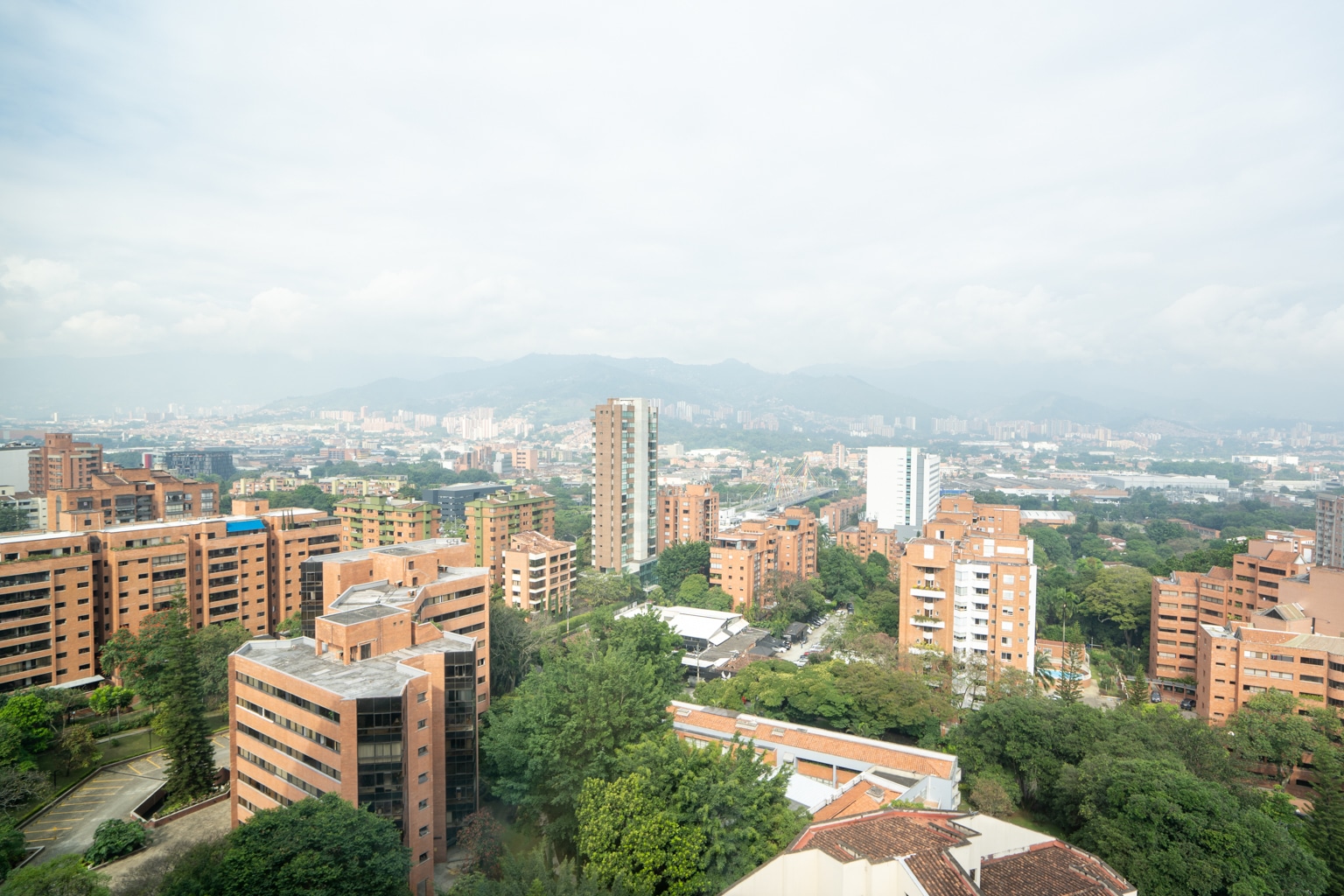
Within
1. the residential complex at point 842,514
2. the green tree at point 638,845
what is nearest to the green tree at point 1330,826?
the green tree at point 638,845

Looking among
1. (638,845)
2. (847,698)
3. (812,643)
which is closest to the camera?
(638,845)

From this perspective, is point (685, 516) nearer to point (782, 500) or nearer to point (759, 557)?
point (759, 557)

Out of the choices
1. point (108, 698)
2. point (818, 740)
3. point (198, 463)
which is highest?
point (198, 463)

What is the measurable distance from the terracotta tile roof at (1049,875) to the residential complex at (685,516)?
2307cm

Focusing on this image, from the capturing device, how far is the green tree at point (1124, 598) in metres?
20.1

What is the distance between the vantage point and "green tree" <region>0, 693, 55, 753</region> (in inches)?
466

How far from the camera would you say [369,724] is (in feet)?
27.9

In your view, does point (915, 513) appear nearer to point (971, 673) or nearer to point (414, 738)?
point (971, 673)

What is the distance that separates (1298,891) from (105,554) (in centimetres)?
2195

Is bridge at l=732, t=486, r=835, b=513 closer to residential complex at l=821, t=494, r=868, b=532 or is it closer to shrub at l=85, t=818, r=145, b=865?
residential complex at l=821, t=494, r=868, b=532

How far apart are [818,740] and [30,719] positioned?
A: 44.5ft

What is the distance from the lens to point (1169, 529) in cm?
4025

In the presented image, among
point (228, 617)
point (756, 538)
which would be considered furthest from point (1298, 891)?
point (228, 617)

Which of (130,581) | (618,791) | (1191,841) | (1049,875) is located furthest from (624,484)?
(1049,875)
